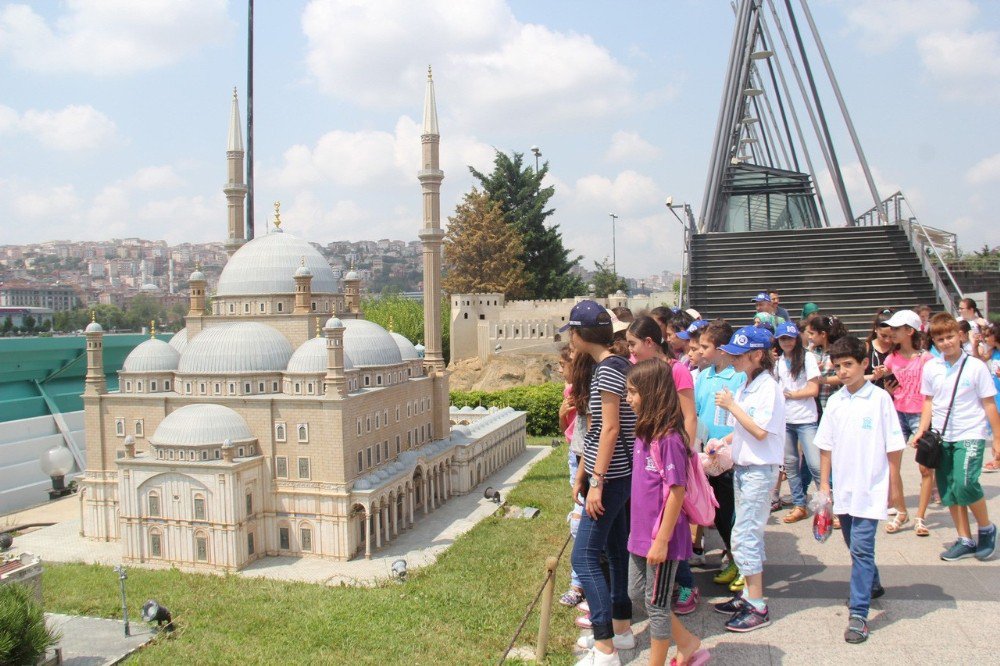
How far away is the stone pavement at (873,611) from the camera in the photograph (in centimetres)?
534

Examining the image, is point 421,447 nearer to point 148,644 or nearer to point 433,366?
point 433,366

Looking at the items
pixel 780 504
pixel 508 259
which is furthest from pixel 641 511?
pixel 508 259

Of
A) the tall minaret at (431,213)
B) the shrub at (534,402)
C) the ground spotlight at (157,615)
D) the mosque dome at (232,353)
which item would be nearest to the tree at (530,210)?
the shrub at (534,402)

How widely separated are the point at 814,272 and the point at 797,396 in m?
11.7

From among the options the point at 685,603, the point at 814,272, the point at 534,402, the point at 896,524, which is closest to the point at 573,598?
the point at 685,603

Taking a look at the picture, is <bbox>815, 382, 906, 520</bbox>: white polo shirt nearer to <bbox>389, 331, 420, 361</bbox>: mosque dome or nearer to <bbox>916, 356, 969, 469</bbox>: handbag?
<bbox>916, 356, 969, 469</bbox>: handbag

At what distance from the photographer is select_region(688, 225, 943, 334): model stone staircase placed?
55.9ft

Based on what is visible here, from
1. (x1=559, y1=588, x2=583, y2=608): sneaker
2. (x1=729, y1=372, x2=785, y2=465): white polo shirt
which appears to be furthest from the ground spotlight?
(x1=729, y1=372, x2=785, y2=465): white polo shirt

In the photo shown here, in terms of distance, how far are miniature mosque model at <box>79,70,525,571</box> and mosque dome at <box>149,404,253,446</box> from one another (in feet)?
0.13

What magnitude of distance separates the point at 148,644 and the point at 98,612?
2.54 m

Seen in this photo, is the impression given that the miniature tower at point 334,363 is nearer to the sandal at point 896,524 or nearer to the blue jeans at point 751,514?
the sandal at point 896,524

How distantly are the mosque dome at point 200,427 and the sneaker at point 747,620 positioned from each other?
1558cm

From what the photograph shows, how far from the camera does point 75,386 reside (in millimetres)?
34688

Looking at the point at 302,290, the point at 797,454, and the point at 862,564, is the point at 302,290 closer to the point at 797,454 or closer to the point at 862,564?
the point at 797,454
